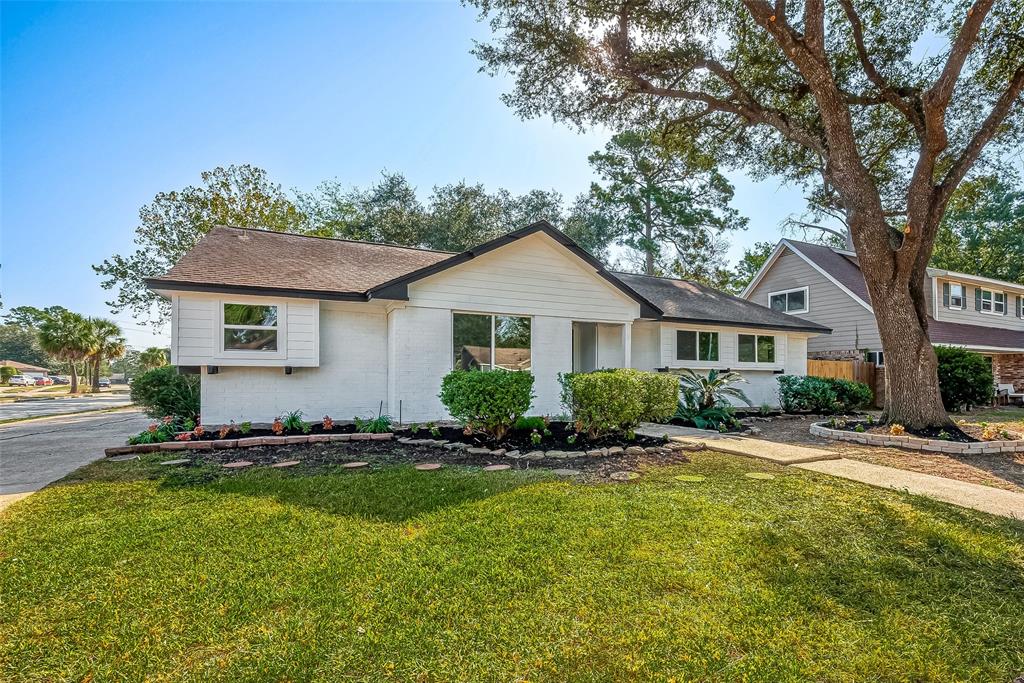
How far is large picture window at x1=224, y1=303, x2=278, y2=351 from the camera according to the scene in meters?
8.61

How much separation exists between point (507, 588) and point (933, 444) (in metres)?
7.96

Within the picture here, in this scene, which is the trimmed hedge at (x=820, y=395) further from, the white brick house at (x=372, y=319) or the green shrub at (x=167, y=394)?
the green shrub at (x=167, y=394)

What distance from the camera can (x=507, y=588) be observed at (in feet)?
8.98

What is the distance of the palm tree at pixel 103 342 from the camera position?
33.9 meters

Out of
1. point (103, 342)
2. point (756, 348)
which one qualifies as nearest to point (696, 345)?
point (756, 348)

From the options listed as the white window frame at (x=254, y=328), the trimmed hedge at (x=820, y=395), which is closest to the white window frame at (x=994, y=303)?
the trimmed hedge at (x=820, y=395)

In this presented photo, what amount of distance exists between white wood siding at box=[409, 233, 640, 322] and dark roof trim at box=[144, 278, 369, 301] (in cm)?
130

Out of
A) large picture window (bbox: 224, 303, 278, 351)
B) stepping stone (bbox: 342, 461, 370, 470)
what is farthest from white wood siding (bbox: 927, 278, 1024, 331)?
large picture window (bbox: 224, 303, 278, 351)

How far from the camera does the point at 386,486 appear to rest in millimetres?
4883

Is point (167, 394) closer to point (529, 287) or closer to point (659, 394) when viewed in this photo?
point (529, 287)

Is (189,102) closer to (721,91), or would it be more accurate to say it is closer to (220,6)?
(220,6)

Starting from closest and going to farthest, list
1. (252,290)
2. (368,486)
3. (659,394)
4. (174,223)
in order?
(368,486)
(659,394)
(252,290)
(174,223)

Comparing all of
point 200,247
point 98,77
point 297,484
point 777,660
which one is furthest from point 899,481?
point 98,77

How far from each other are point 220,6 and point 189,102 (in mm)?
3705
